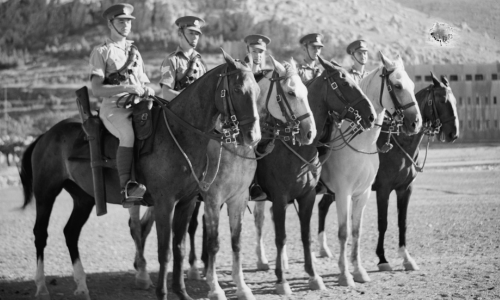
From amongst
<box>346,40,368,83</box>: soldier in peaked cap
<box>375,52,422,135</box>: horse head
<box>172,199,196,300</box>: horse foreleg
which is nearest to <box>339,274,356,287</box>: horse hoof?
<box>375,52,422,135</box>: horse head

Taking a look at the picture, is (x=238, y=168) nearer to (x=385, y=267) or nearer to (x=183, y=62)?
(x=183, y=62)

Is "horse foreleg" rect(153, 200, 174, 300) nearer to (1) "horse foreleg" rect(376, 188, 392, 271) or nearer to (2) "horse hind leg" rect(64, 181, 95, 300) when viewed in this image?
(2) "horse hind leg" rect(64, 181, 95, 300)

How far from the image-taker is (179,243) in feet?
28.6

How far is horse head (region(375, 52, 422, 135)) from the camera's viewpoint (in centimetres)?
1046

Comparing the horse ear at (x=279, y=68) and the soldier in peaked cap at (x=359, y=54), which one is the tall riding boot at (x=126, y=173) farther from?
the soldier in peaked cap at (x=359, y=54)

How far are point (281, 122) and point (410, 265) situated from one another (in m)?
3.47

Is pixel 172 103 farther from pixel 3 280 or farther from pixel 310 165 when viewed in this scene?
pixel 3 280

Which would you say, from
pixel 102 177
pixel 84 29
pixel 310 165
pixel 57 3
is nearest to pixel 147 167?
pixel 102 177

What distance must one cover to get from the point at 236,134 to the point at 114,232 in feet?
29.1

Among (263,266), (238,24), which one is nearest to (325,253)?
(263,266)

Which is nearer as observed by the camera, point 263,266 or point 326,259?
point 263,266

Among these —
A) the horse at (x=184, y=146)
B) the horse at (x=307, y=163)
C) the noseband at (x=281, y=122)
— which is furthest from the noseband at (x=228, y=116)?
the horse at (x=307, y=163)

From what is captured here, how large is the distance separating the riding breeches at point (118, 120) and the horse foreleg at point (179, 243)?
3.43ft

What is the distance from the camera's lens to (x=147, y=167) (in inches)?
336
